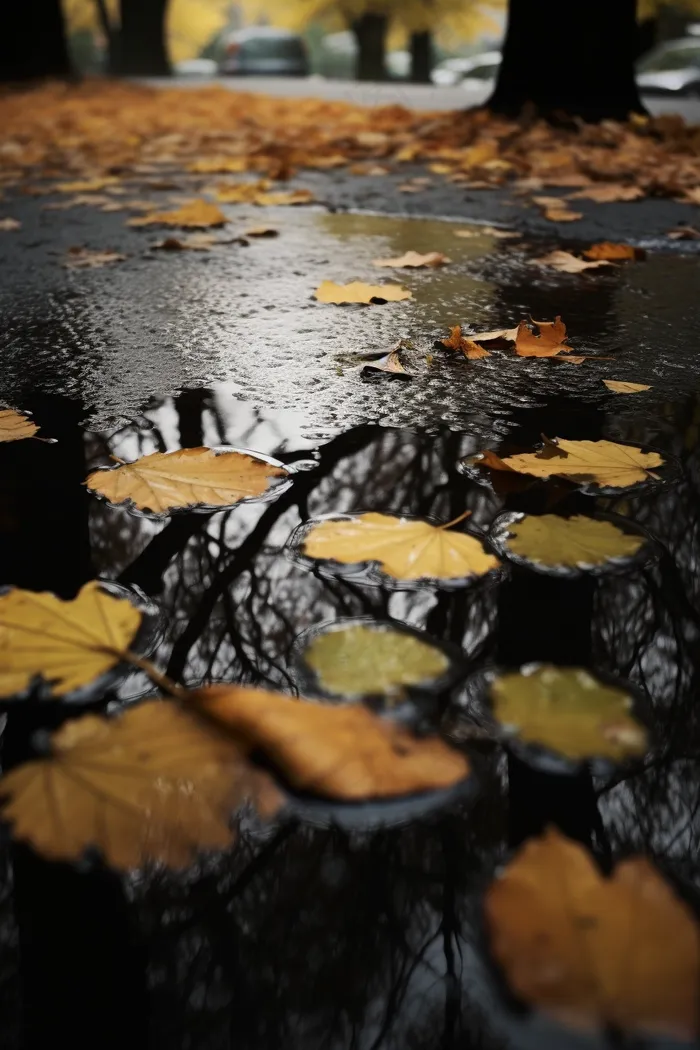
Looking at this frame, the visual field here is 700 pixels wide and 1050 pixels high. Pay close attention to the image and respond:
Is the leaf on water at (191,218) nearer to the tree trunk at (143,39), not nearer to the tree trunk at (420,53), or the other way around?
the tree trunk at (143,39)

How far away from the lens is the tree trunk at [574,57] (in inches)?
265

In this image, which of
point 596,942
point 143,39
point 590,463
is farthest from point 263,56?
point 596,942

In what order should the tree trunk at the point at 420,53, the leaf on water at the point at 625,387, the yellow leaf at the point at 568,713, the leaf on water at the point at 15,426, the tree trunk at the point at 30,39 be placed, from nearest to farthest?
1. the yellow leaf at the point at 568,713
2. the leaf on water at the point at 15,426
3. the leaf on water at the point at 625,387
4. the tree trunk at the point at 30,39
5. the tree trunk at the point at 420,53

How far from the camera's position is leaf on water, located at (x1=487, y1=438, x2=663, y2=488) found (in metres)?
1.53

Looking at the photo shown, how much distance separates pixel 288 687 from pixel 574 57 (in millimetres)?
7058

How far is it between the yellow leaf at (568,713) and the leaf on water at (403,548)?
0.80 feet

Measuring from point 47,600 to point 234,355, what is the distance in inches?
43.3

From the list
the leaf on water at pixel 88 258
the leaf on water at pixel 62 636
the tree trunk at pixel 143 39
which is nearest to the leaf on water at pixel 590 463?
the leaf on water at pixel 62 636

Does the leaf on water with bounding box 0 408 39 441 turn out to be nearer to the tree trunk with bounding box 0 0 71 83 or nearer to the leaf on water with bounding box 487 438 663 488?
the leaf on water with bounding box 487 438 663 488

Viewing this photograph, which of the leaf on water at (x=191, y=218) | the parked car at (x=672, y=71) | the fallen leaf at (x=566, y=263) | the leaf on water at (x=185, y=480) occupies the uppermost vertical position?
the leaf on water at (x=185, y=480)

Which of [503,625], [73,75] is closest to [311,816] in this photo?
[503,625]

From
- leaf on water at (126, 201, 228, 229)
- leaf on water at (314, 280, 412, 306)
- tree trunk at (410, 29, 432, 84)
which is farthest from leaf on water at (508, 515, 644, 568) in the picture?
tree trunk at (410, 29, 432, 84)

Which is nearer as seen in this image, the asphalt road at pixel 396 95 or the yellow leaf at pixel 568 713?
the yellow leaf at pixel 568 713

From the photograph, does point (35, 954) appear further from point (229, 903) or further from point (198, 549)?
point (198, 549)
